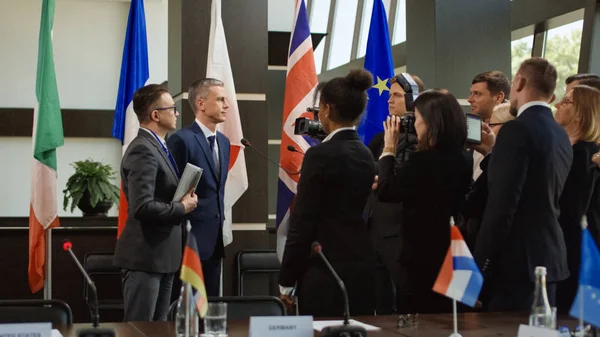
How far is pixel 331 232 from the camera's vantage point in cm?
311

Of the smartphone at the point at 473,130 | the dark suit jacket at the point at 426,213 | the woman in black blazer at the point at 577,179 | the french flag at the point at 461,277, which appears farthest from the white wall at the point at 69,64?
the french flag at the point at 461,277

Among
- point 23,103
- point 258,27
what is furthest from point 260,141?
point 23,103

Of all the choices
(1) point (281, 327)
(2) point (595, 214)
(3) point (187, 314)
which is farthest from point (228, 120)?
(3) point (187, 314)

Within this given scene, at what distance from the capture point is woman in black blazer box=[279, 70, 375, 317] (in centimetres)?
308

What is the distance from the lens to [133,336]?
7.63 ft

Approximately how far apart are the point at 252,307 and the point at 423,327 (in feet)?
2.35

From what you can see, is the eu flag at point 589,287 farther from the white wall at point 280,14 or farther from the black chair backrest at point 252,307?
the white wall at point 280,14

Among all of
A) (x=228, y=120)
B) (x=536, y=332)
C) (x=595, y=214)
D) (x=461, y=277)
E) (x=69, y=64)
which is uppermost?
(x=69, y=64)

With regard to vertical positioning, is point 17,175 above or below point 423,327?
above

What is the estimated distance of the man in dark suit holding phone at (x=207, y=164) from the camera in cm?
428

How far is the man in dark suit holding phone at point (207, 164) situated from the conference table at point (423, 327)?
165cm

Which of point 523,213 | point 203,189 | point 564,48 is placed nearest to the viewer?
point 523,213

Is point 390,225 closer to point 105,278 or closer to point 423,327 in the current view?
point 423,327

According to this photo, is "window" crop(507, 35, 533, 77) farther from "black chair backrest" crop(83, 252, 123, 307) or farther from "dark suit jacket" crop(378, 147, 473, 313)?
"dark suit jacket" crop(378, 147, 473, 313)
